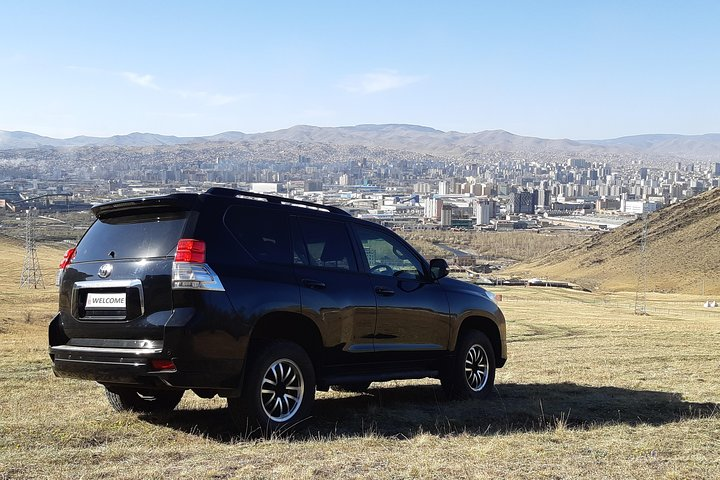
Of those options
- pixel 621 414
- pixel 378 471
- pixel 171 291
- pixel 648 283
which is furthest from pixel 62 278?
pixel 648 283

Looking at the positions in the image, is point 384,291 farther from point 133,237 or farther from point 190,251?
point 133,237

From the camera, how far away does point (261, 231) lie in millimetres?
8422

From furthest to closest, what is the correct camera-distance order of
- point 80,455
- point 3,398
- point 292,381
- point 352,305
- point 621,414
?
point 3,398, point 621,414, point 352,305, point 292,381, point 80,455

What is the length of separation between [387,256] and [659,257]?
10454cm

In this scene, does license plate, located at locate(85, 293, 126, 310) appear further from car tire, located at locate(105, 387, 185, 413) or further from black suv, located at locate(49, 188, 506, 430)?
car tire, located at locate(105, 387, 185, 413)

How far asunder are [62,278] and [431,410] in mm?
4008

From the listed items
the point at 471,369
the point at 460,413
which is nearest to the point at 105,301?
the point at 460,413

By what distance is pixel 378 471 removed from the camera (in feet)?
20.9

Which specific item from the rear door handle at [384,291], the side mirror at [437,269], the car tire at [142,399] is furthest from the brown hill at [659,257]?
the car tire at [142,399]

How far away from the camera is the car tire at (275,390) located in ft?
25.7

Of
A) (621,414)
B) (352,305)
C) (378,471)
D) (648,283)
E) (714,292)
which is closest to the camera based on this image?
(378,471)

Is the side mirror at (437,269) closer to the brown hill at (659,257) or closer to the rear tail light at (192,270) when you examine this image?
the rear tail light at (192,270)

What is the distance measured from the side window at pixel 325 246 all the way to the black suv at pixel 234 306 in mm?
13

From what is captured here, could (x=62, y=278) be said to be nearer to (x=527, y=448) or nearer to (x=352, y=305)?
(x=352, y=305)
